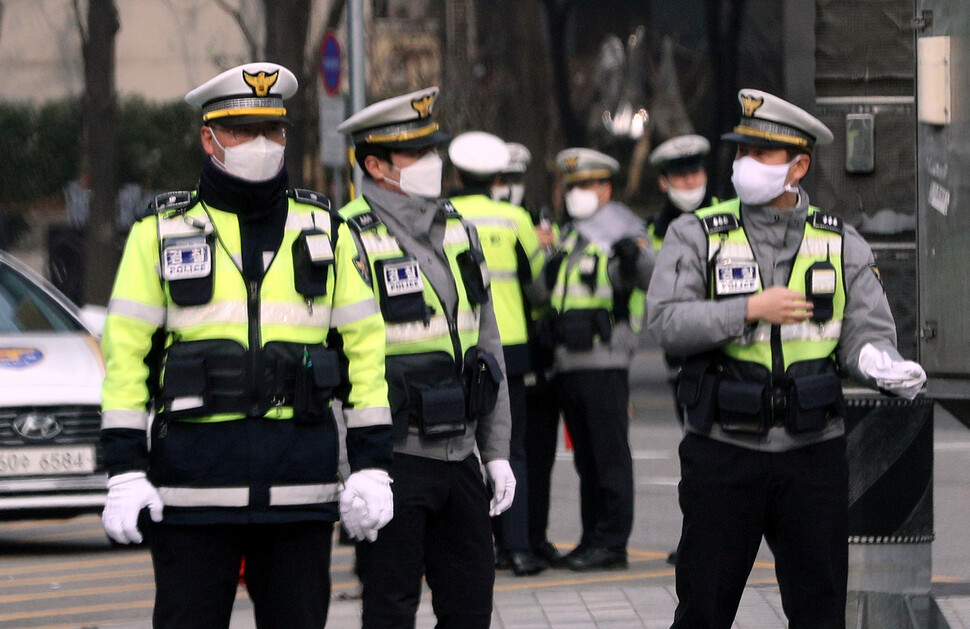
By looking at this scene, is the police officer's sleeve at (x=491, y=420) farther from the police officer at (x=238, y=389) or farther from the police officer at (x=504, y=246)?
the police officer at (x=504, y=246)

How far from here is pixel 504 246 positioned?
8609 mm

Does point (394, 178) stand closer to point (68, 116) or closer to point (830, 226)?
point (830, 226)

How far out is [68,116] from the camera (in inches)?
920

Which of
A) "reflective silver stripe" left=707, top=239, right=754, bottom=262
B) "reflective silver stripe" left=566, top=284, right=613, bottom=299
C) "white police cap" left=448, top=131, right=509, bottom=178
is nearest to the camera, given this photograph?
"reflective silver stripe" left=707, top=239, right=754, bottom=262

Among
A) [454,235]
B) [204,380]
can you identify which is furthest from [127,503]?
[454,235]

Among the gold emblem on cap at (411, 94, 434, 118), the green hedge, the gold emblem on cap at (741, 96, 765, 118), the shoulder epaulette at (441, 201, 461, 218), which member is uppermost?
the green hedge

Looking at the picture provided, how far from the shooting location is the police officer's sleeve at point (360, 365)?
4.68 m

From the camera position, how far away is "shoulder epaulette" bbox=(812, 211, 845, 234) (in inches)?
219

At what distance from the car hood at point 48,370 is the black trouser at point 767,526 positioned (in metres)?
→ 4.82

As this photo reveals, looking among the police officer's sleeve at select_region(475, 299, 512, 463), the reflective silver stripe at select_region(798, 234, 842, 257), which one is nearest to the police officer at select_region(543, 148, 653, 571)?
the police officer's sleeve at select_region(475, 299, 512, 463)

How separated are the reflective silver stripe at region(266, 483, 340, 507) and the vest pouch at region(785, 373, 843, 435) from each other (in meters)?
1.45

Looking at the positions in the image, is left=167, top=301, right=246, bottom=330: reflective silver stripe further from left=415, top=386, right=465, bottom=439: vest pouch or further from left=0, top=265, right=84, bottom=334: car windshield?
left=0, top=265, right=84, bottom=334: car windshield

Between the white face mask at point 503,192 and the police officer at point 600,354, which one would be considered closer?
the police officer at point 600,354

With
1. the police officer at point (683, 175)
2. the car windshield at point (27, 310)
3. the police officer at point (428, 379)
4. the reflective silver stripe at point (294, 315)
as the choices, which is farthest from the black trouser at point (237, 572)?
the car windshield at point (27, 310)
